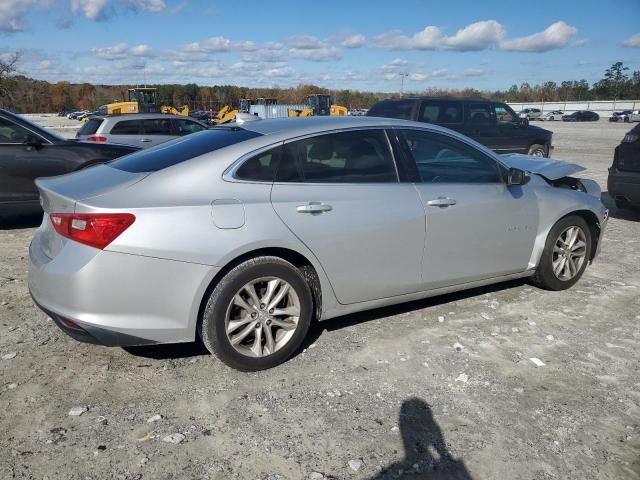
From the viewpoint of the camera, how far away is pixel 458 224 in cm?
422

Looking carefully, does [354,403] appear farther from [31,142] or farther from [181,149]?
[31,142]

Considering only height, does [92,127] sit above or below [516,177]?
below

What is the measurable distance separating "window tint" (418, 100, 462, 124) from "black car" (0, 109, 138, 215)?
5877 millimetres

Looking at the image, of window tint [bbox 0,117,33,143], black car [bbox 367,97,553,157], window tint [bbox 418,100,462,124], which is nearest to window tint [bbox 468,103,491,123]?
black car [bbox 367,97,553,157]

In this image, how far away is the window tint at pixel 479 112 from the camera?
11.8 m

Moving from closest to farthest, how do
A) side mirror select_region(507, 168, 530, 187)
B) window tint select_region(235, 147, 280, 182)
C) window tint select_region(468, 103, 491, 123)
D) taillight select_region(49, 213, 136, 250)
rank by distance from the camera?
taillight select_region(49, 213, 136, 250)
window tint select_region(235, 147, 280, 182)
side mirror select_region(507, 168, 530, 187)
window tint select_region(468, 103, 491, 123)

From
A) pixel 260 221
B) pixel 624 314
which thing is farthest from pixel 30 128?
pixel 624 314

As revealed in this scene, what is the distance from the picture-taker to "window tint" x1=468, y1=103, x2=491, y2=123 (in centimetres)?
1180

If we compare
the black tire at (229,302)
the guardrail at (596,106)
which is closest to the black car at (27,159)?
the black tire at (229,302)

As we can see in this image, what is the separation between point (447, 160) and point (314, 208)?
1.43 m

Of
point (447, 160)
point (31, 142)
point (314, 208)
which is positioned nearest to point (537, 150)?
point (447, 160)

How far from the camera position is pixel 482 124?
39.9 feet

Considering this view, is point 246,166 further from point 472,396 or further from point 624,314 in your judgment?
point 624,314

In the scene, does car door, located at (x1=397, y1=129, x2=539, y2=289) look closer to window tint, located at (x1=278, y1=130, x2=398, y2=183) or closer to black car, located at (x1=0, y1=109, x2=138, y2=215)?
window tint, located at (x1=278, y1=130, x2=398, y2=183)
